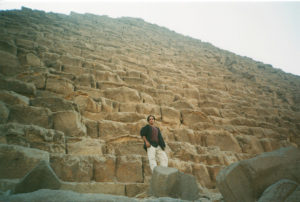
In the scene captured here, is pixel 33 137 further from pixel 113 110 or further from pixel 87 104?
pixel 113 110

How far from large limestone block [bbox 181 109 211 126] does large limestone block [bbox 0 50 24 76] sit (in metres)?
4.09

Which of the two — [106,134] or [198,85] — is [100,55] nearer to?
[198,85]

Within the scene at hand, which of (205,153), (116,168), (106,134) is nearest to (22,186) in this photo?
(116,168)

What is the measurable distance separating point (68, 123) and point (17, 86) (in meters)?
1.38

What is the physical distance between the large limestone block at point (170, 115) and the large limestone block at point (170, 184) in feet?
8.95

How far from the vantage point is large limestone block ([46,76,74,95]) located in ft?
16.7

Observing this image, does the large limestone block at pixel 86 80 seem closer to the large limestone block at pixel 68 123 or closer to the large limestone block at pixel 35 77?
the large limestone block at pixel 35 77

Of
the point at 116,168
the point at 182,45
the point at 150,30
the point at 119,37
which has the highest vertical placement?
the point at 150,30

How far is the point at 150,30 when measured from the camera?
1647 centimetres

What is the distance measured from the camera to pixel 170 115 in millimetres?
5836

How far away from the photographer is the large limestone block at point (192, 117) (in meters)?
5.93

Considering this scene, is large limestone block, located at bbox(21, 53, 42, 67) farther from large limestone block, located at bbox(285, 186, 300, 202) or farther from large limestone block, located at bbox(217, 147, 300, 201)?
large limestone block, located at bbox(285, 186, 300, 202)

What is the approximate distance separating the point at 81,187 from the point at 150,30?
48.9ft

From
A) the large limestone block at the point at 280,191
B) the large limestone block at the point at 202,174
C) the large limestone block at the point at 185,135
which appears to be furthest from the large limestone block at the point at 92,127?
the large limestone block at the point at 280,191
